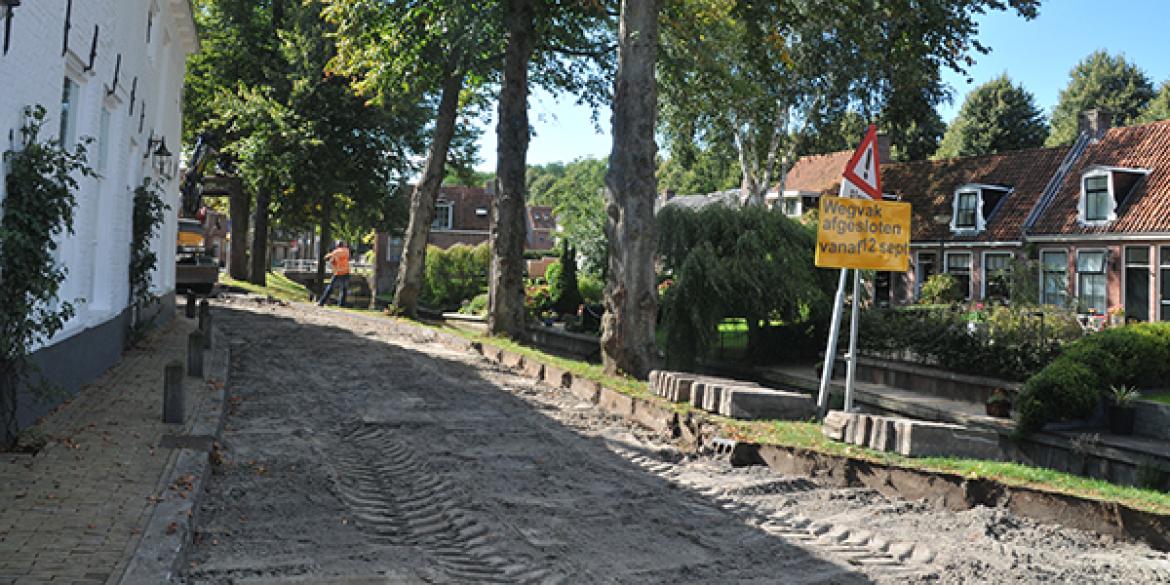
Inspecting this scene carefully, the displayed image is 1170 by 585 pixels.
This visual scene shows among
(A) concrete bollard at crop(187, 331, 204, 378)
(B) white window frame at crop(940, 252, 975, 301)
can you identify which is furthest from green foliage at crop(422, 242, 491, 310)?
(A) concrete bollard at crop(187, 331, 204, 378)

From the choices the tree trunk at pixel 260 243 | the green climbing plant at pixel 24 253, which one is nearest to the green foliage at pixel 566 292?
the tree trunk at pixel 260 243

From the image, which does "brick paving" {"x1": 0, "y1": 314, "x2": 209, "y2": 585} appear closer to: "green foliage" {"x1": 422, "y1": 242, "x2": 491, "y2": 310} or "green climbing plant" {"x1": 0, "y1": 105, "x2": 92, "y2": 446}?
"green climbing plant" {"x1": 0, "y1": 105, "x2": 92, "y2": 446}

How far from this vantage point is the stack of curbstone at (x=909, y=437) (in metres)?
8.19

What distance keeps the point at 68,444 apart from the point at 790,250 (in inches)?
658

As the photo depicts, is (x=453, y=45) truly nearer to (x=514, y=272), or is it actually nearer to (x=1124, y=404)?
(x=514, y=272)

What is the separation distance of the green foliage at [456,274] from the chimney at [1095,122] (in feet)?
79.9

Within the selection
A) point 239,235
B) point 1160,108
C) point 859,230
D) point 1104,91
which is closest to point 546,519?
point 859,230

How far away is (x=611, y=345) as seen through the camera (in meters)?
13.1

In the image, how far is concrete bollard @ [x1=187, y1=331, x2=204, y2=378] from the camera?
10992 millimetres

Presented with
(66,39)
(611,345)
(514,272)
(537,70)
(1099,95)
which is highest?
(1099,95)

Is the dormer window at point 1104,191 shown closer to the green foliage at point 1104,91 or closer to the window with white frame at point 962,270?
the window with white frame at point 962,270

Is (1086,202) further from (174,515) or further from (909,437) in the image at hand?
(174,515)

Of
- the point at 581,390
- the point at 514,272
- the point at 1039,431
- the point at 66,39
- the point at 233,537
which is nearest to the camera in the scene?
the point at 233,537

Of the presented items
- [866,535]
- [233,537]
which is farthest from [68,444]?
[866,535]
